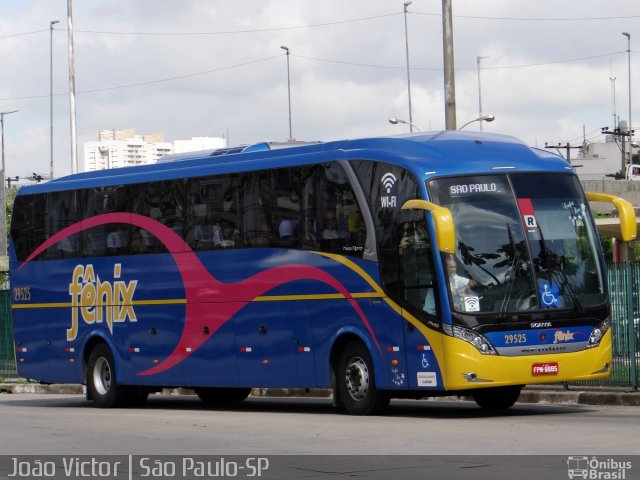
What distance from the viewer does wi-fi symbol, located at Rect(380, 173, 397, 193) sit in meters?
18.0

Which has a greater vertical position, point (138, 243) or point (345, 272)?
point (138, 243)

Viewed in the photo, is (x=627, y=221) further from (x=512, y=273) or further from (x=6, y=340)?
(x=6, y=340)

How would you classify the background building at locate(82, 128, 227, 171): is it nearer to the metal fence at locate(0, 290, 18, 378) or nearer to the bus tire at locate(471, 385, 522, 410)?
the metal fence at locate(0, 290, 18, 378)

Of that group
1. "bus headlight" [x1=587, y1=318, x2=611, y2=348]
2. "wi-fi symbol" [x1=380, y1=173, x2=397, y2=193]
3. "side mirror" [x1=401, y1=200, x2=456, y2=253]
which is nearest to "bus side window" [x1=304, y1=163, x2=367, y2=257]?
"wi-fi symbol" [x1=380, y1=173, x2=397, y2=193]

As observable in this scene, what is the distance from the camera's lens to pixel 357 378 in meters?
18.8

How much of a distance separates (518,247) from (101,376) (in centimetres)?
965

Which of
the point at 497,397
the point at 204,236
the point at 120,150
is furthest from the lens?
A: the point at 120,150

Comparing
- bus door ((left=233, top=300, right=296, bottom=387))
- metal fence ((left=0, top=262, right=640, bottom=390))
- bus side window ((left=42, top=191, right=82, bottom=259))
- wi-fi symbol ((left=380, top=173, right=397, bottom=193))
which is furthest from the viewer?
bus side window ((left=42, top=191, right=82, bottom=259))

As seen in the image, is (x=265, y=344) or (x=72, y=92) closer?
(x=265, y=344)

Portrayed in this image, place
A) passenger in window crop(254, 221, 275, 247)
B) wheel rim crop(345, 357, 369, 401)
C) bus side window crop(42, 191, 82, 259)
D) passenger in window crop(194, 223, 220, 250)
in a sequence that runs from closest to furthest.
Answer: wheel rim crop(345, 357, 369, 401)
passenger in window crop(254, 221, 275, 247)
passenger in window crop(194, 223, 220, 250)
bus side window crop(42, 191, 82, 259)

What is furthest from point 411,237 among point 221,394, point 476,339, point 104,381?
point 104,381

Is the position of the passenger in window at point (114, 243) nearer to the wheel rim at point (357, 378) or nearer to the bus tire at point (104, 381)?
the bus tire at point (104, 381)

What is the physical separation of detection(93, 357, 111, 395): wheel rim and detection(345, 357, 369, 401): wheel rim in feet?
21.8

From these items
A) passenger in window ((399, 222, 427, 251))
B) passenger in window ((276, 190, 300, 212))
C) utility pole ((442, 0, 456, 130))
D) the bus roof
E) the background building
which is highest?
the background building
